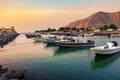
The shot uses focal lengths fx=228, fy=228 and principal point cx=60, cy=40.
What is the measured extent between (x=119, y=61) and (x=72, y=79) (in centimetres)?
1430

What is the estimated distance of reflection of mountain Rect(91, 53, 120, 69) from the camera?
3376cm

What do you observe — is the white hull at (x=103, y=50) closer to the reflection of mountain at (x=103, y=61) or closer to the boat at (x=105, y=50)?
the boat at (x=105, y=50)

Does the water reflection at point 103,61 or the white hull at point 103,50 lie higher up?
the white hull at point 103,50

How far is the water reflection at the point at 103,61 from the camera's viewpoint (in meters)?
33.8

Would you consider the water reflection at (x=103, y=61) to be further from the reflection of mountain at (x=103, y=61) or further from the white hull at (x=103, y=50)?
the white hull at (x=103, y=50)

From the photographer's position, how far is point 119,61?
36406 mm

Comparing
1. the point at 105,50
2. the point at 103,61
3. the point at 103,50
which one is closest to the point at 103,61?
the point at 103,61

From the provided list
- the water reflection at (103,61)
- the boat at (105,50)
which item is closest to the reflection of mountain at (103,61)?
the water reflection at (103,61)

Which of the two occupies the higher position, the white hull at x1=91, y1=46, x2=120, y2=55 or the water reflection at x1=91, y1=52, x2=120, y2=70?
the white hull at x1=91, y1=46, x2=120, y2=55

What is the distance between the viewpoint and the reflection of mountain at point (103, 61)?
111 ft

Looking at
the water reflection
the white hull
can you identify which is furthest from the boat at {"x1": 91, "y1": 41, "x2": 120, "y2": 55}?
the water reflection

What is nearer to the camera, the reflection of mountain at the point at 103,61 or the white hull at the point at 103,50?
the reflection of mountain at the point at 103,61

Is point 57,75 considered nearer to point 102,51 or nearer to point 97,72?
point 97,72

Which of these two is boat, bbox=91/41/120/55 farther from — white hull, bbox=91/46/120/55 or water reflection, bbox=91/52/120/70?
water reflection, bbox=91/52/120/70
